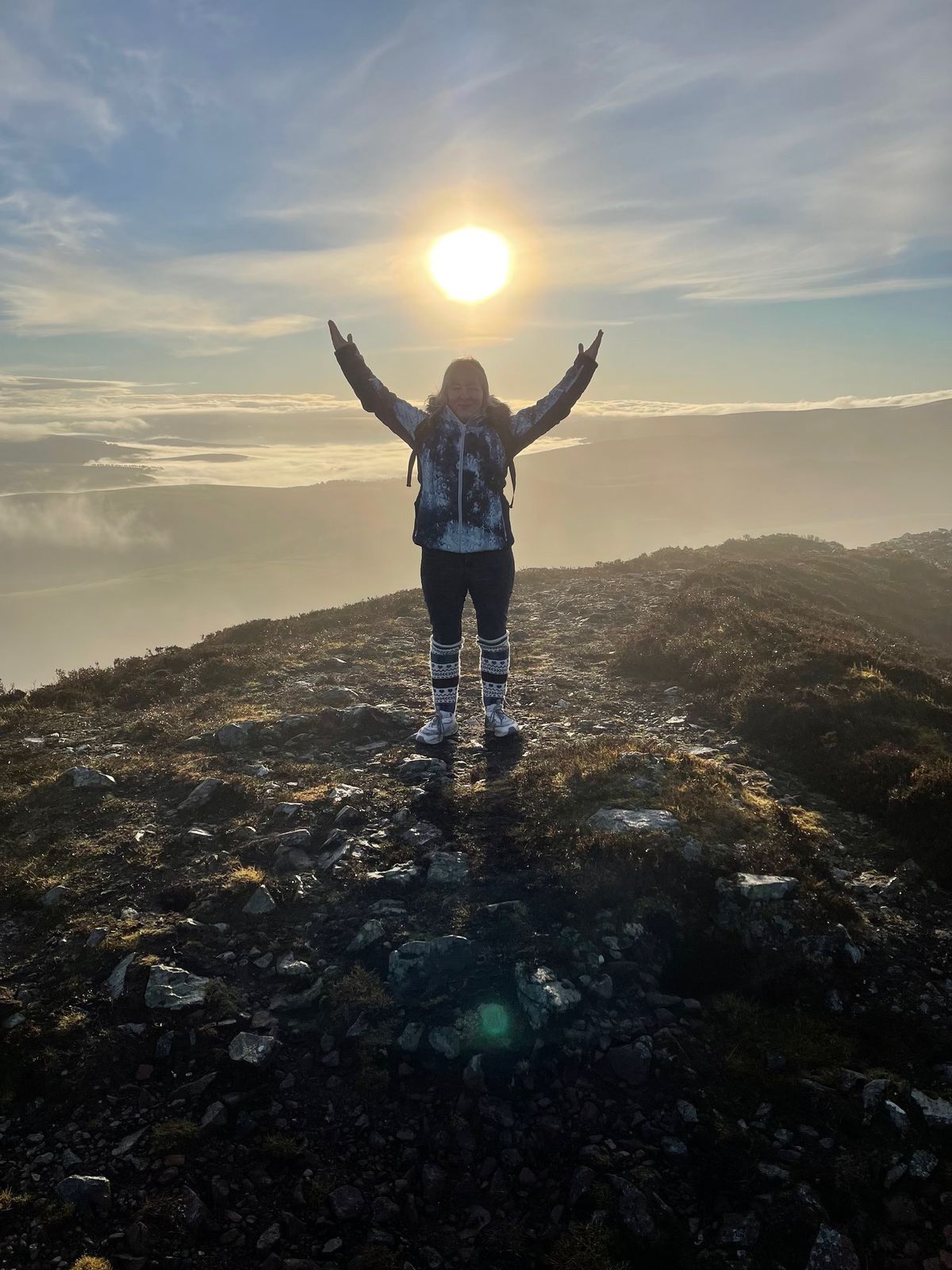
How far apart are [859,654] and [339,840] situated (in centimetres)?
1075

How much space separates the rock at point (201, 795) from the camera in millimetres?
9367

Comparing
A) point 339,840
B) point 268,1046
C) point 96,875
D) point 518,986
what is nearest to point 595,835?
point 518,986

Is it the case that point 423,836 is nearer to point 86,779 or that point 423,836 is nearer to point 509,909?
point 509,909

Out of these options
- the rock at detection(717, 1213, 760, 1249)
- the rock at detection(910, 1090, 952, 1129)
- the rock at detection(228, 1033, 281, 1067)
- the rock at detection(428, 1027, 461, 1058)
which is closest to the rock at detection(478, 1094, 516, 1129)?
the rock at detection(428, 1027, 461, 1058)

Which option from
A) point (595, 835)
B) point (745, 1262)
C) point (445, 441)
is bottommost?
point (745, 1262)

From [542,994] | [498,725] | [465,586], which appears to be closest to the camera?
[542,994]

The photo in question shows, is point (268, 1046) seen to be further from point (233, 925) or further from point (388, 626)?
point (388, 626)

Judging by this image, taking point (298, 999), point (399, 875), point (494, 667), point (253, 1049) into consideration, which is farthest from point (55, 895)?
point (494, 667)

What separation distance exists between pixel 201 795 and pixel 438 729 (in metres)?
3.56

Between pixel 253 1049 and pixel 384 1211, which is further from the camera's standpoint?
pixel 253 1049

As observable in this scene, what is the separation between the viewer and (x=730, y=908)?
265 inches

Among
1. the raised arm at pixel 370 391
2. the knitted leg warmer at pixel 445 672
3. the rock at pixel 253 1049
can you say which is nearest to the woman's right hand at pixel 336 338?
the raised arm at pixel 370 391

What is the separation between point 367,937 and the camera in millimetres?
6613

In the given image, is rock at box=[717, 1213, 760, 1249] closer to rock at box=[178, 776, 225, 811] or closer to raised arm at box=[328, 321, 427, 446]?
rock at box=[178, 776, 225, 811]
